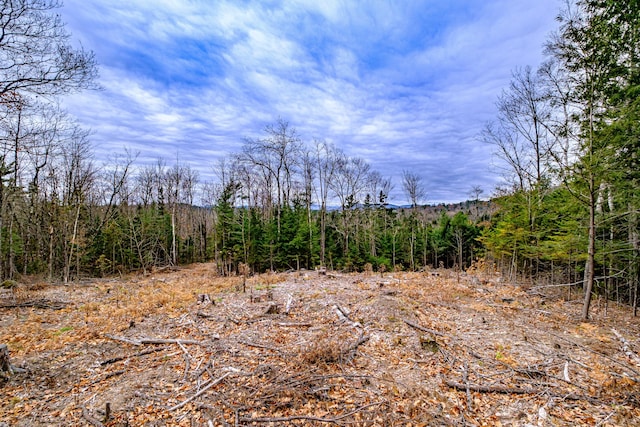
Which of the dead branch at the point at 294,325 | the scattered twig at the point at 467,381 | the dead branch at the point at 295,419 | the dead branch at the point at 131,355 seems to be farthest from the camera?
the dead branch at the point at 294,325

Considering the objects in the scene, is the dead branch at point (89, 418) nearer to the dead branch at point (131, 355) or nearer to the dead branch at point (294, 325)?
the dead branch at point (131, 355)

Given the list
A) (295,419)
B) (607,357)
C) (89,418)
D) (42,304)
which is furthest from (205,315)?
(607,357)

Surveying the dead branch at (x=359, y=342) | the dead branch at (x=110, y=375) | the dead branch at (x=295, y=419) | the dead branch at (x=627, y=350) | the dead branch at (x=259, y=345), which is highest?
the dead branch at (x=359, y=342)

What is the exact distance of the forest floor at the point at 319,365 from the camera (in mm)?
4105

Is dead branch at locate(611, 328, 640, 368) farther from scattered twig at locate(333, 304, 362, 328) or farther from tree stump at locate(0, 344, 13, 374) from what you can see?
tree stump at locate(0, 344, 13, 374)

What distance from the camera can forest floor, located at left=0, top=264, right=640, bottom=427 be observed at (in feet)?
13.5

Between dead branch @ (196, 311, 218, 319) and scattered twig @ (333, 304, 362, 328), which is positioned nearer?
scattered twig @ (333, 304, 362, 328)

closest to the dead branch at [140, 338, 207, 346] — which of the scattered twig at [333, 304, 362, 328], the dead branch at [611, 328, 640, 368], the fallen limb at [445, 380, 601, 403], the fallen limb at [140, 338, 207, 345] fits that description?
the fallen limb at [140, 338, 207, 345]

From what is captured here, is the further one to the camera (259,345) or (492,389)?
(259,345)

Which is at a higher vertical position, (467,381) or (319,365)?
(319,365)

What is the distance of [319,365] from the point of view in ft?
17.4

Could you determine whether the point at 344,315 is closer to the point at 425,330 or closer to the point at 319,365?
the point at 425,330

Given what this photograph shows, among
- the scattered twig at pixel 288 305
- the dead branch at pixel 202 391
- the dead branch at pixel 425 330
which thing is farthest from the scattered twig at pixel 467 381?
the scattered twig at pixel 288 305

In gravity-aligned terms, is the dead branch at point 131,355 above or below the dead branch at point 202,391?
below
